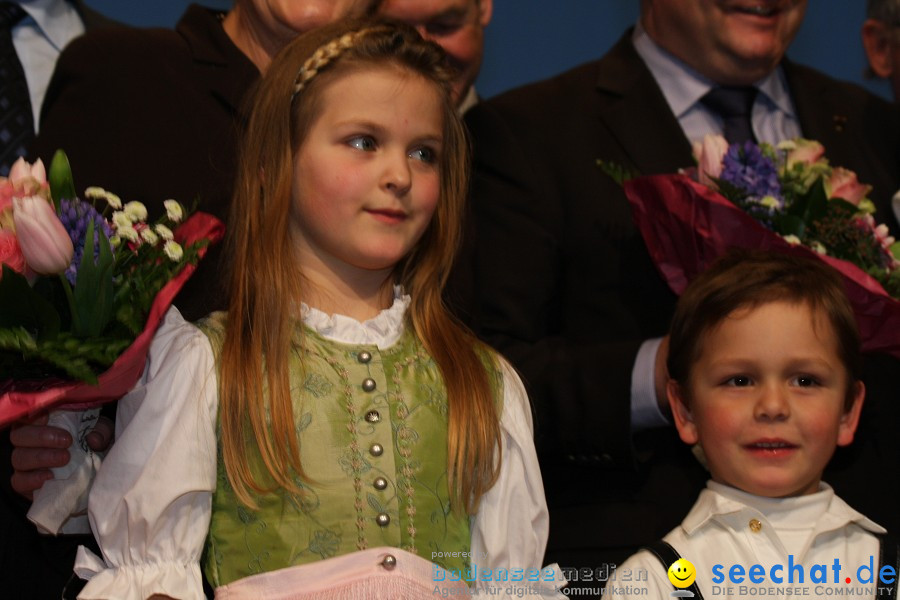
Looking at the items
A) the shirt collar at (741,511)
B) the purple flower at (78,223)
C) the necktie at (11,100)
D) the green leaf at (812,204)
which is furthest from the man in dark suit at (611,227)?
the necktie at (11,100)

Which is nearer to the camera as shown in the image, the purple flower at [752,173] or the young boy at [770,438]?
the young boy at [770,438]

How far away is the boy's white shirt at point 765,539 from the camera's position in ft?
7.21

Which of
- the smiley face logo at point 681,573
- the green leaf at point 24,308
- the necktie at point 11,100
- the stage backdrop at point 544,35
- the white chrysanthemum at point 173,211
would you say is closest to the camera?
the green leaf at point 24,308

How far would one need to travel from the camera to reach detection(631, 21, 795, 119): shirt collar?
288 centimetres

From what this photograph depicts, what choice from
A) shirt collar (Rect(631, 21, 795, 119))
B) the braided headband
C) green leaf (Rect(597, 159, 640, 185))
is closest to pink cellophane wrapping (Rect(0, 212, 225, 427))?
the braided headband

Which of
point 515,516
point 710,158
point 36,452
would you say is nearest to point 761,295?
point 710,158

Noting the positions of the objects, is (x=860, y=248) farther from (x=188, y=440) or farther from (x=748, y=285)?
(x=188, y=440)

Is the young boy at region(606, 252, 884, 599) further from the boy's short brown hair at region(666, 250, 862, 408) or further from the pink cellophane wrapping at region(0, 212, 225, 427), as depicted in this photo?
the pink cellophane wrapping at region(0, 212, 225, 427)

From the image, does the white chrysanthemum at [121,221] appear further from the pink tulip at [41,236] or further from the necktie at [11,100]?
the necktie at [11,100]

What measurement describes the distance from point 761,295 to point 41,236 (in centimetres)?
123

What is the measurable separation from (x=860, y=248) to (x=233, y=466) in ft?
3.96

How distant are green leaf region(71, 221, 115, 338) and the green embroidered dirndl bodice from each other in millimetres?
208

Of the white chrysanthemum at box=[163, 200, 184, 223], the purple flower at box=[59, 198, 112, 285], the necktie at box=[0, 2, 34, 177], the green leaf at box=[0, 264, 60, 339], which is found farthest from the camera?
the necktie at box=[0, 2, 34, 177]

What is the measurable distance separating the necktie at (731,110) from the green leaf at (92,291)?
151cm
